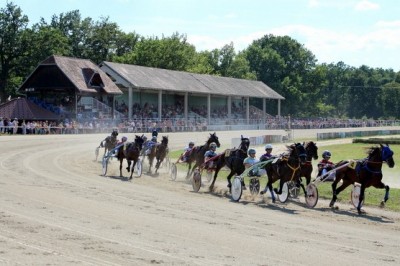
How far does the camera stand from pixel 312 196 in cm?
1727

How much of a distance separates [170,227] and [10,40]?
5515 cm

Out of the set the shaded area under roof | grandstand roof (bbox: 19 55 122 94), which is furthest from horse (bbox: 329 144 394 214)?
grandstand roof (bbox: 19 55 122 94)

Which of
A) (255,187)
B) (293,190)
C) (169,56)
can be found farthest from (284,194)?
(169,56)

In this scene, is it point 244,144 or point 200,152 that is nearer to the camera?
point 244,144

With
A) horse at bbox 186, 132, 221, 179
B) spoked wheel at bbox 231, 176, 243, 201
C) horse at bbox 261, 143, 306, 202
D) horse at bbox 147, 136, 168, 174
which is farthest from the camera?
horse at bbox 147, 136, 168, 174

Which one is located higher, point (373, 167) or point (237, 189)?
point (373, 167)

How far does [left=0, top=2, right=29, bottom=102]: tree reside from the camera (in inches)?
2520

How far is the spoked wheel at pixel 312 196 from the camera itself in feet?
56.4

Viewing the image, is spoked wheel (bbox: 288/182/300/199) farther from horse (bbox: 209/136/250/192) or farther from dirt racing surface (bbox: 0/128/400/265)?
horse (bbox: 209/136/250/192)

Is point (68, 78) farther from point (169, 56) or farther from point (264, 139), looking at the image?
point (169, 56)

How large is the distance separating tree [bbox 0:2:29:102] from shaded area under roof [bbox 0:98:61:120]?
16.1 meters

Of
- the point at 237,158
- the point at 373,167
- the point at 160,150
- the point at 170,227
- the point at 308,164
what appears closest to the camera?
the point at 170,227

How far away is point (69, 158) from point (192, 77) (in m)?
40.1

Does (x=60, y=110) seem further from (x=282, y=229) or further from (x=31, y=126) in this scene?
(x=282, y=229)
